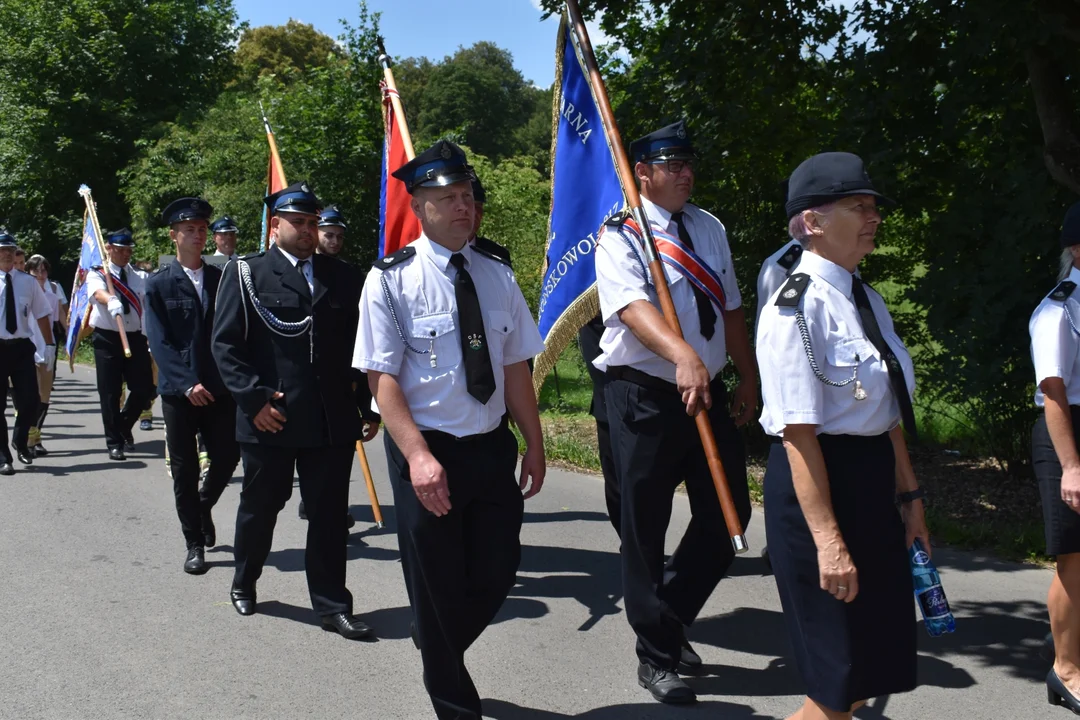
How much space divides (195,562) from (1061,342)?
5011 mm

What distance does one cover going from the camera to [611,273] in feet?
14.9

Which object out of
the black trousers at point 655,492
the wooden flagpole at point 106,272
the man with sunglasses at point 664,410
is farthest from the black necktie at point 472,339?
the wooden flagpole at point 106,272

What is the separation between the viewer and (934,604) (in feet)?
10.6

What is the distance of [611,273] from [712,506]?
1.12 meters

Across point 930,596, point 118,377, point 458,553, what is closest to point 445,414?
point 458,553

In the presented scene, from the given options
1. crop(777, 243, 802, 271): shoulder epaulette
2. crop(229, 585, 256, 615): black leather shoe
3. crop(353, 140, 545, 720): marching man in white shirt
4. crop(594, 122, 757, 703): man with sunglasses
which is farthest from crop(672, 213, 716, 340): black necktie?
crop(229, 585, 256, 615): black leather shoe

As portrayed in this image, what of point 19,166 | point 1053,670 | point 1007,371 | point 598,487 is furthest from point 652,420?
point 19,166

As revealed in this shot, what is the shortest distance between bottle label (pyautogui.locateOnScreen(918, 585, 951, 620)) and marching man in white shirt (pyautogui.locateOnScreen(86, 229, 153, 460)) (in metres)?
9.41

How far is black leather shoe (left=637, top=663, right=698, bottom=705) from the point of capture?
14.8ft

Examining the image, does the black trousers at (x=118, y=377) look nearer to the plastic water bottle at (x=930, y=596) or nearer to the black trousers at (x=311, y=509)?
the black trousers at (x=311, y=509)

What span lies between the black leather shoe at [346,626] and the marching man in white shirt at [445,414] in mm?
1463

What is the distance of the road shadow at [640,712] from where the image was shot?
440 centimetres

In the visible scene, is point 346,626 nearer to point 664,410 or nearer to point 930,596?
point 664,410

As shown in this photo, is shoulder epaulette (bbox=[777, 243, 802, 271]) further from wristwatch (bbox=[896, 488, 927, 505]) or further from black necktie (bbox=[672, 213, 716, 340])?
wristwatch (bbox=[896, 488, 927, 505])
